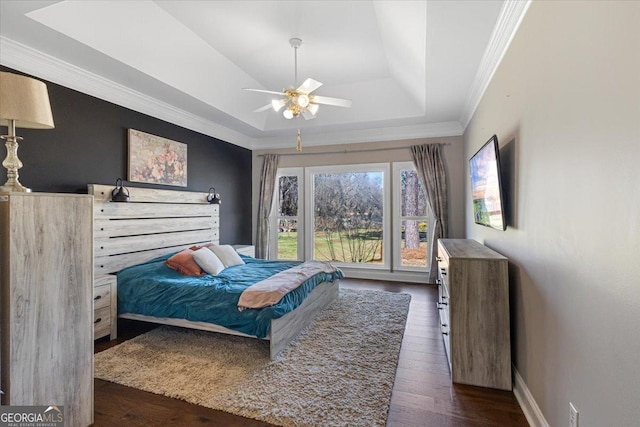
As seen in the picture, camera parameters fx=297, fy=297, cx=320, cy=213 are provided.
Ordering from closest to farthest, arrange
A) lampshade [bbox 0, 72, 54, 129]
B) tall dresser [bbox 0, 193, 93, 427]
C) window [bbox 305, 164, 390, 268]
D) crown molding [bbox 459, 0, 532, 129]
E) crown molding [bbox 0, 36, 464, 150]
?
tall dresser [bbox 0, 193, 93, 427], lampshade [bbox 0, 72, 54, 129], crown molding [bbox 459, 0, 532, 129], crown molding [bbox 0, 36, 464, 150], window [bbox 305, 164, 390, 268]

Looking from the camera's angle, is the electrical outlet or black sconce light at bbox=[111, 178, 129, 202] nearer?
the electrical outlet

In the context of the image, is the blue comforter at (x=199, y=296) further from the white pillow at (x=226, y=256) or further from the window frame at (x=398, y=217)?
the window frame at (x=398, y=217)

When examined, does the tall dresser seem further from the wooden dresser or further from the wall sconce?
the wooden dresser

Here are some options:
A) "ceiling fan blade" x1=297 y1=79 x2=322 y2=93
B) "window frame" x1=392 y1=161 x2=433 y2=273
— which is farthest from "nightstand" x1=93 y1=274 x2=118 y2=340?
"window frame" x1=392 y1=161 x2=433 y2=273

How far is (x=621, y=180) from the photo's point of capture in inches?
39.5

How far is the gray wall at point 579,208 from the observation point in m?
0.97

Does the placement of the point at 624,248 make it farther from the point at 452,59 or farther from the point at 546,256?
the point at 452,59

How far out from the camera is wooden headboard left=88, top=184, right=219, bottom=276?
3184mm

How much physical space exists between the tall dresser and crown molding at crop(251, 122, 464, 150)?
167 inches

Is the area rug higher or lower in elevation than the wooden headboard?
lower

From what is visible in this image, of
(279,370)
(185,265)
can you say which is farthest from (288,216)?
(279,370)

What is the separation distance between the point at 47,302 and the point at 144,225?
2.30 meters

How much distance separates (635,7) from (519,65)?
117 centimetres

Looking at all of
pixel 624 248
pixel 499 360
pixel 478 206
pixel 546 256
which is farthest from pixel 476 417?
pixel 478 206
